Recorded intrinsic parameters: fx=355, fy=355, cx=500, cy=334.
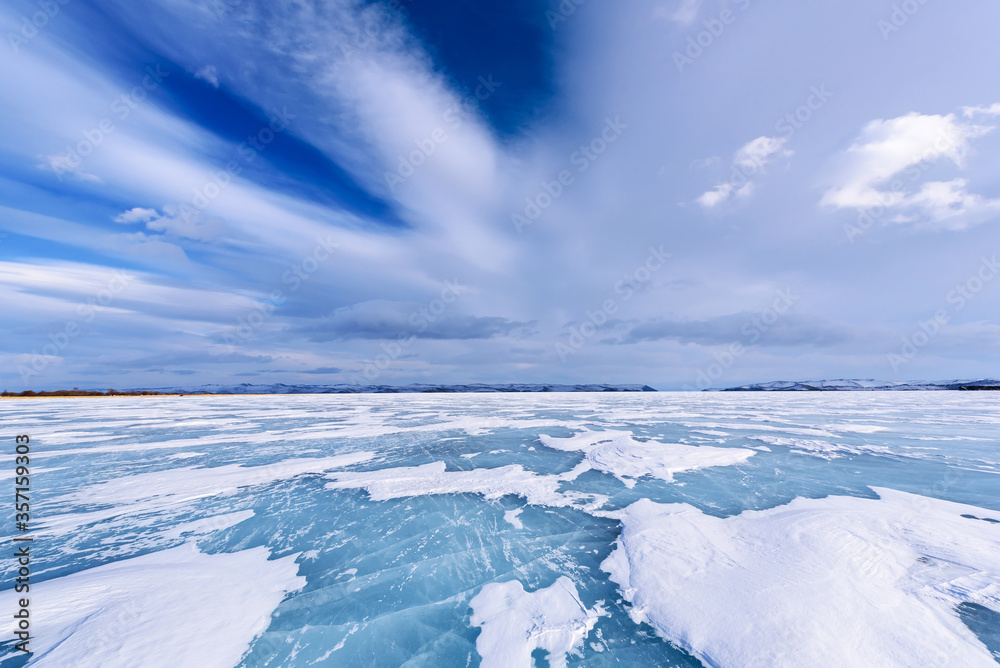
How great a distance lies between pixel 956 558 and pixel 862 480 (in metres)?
3.57

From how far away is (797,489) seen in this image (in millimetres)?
6301

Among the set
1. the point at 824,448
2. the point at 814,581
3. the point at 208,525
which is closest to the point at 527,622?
the point at 814,581

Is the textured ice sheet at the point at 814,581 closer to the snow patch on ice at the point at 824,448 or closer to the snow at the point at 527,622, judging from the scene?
the snow at the point at 527,622

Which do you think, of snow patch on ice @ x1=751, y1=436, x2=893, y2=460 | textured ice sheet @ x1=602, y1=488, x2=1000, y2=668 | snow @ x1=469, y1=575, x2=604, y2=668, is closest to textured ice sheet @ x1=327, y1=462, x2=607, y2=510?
textured ice sheet @ x1=602, y1=488, x2=1000, y2=668

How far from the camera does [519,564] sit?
161 inches

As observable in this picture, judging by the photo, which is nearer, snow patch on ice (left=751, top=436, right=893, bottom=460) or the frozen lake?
the frozen lake

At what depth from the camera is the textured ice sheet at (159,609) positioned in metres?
2.74

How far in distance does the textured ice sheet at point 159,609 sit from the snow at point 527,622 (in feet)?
6.35

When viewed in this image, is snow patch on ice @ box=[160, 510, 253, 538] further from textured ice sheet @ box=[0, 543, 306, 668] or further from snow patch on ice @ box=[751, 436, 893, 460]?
snow patch on ice @ box=[751, 436, 893, 460]

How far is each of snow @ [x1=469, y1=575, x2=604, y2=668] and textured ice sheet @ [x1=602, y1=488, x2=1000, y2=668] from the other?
1.90ft

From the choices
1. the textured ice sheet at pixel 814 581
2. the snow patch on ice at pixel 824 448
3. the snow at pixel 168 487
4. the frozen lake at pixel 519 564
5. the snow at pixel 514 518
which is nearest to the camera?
the textured ice sheet at pixel 814 581

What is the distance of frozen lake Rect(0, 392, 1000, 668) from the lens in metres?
2.81

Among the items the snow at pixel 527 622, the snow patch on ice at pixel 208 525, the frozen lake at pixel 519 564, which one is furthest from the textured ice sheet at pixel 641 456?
the snow patch on ice at pixel 208 525

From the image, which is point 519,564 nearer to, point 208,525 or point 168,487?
point 208,525
